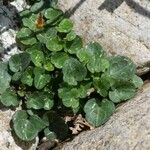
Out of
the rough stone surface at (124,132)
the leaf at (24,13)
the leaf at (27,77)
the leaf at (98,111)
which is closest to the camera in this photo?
the rough stone surface at (124,132)

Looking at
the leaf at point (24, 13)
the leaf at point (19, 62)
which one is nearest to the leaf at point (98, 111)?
the leaf at point (19, 62)

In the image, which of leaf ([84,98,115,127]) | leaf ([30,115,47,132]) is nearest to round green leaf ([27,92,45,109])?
leaf ([30,115,47,132])

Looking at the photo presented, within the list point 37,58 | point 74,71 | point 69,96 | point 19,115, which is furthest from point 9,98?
point 74,71

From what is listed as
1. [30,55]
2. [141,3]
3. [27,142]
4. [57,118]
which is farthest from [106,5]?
[27,142]

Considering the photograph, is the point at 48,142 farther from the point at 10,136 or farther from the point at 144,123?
the point at 144,123

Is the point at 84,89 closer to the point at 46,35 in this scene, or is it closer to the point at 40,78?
the point at 40,78

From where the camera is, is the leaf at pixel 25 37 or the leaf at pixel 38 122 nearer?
the leaf at pixel 38 122

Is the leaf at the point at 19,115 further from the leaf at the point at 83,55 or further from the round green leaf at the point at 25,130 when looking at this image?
the leaf at the point at 83,55
